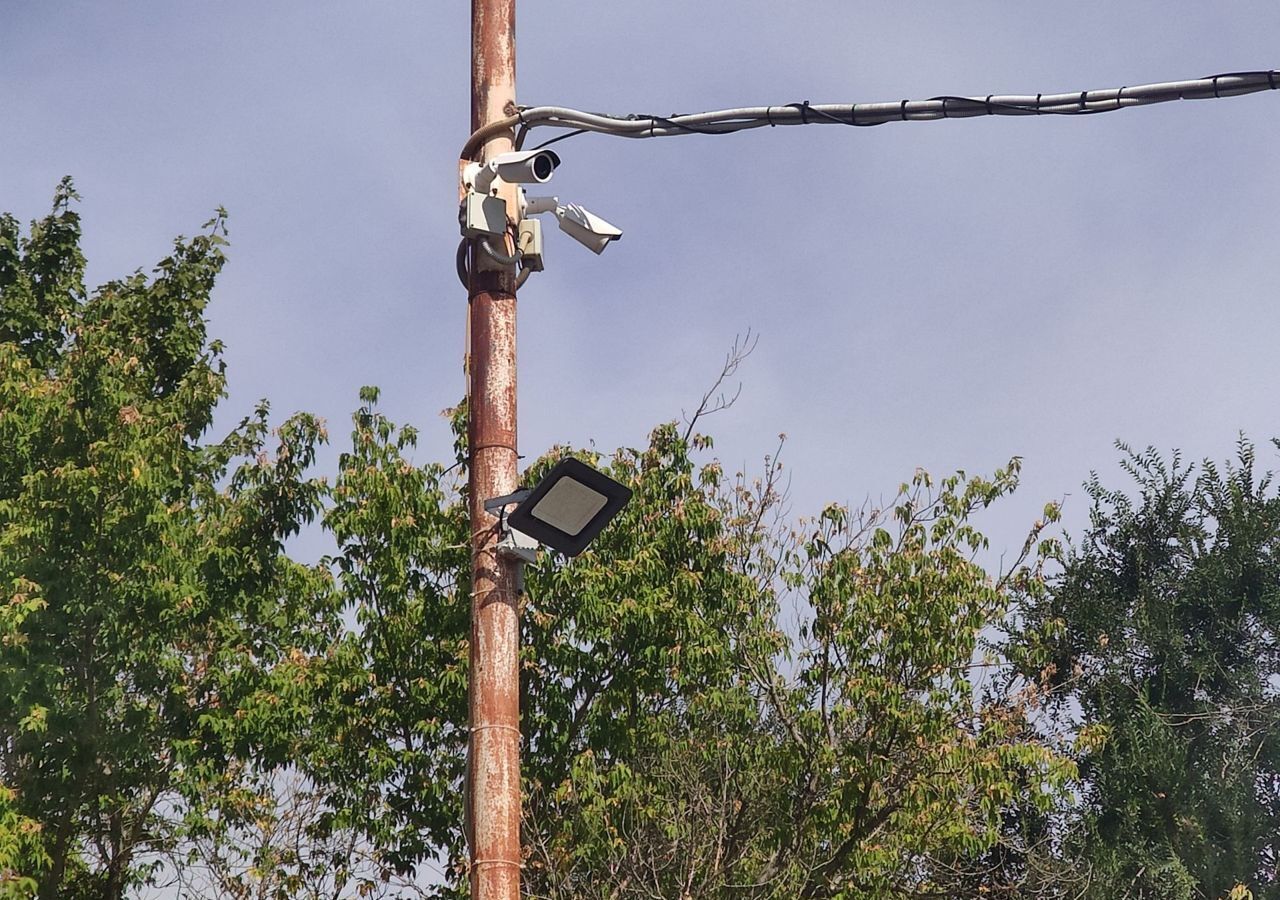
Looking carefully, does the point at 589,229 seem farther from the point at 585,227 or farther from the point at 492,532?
the point at 492,532

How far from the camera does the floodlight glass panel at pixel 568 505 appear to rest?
22.8 ft

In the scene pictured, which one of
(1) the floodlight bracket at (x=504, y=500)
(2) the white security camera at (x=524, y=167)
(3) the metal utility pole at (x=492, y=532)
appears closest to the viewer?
(3) the metal utility pole at (x=492, y=532)

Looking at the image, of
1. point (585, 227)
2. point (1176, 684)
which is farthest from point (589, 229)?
point (1176, 684)

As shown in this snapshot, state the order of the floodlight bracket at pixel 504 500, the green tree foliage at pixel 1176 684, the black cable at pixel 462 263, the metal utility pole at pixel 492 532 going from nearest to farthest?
the metal utility pole at pixel 492 532
the floodlight bracket at pixel 504 500
the black cable at pixel 462 263
the green tree foliage at pixel 1176 684

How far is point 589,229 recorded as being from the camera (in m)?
7.59

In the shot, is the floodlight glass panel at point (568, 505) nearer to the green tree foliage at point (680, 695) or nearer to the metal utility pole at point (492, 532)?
the metal utility pole at point (492, 532)

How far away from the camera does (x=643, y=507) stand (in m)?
21.9

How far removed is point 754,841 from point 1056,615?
645 inches

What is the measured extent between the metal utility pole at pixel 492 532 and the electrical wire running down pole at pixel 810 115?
0.36 feet

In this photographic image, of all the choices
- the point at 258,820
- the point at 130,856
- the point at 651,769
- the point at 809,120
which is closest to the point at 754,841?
the point at 651,769

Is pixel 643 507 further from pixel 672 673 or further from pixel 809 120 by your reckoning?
pixel 809 120

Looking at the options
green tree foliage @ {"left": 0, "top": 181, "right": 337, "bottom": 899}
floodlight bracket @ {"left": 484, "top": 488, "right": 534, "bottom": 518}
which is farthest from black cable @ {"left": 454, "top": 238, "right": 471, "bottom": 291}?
green tree foliage @ {"left": 0, "top": 181, "right": 337, "bottom": 899}

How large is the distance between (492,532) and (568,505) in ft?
1.26

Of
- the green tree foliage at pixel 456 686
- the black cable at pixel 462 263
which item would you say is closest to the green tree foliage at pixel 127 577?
the green tree foliage at pixel 456 686
